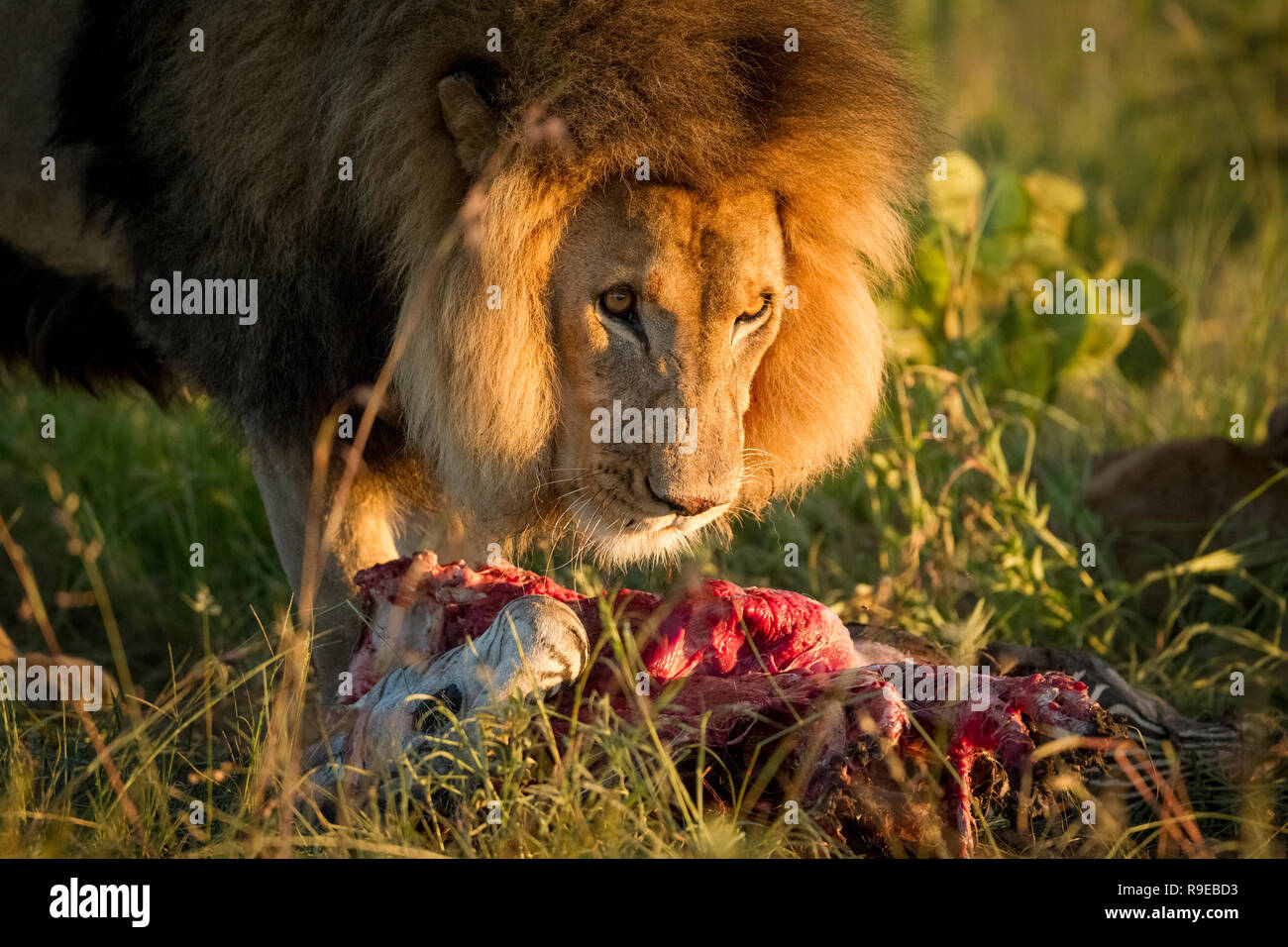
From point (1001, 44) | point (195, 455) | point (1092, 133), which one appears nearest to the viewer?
point (195, 455)

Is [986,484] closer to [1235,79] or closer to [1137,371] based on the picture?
[1137,371]

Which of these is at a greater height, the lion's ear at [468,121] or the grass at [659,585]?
the lion's ear at [468,121]

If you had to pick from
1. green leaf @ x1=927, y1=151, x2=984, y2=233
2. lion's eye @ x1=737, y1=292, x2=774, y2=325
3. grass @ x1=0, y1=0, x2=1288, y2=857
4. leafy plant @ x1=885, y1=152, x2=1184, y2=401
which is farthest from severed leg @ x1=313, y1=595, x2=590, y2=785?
green leaf @ x1=927, y1=151, x2=984, y2=233

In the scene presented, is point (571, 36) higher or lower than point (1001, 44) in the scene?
lower

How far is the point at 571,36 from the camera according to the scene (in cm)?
283

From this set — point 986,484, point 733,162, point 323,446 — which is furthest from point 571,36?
point 986,484

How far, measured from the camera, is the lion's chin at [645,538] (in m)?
2.99

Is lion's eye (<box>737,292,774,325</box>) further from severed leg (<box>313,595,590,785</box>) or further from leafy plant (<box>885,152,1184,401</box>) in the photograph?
leafy plant (<box>885,152,1184,401</box>)

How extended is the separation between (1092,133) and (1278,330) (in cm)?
494

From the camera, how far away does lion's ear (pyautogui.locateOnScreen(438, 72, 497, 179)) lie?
2.79 meters

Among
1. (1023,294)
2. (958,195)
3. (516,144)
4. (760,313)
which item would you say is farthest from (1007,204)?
(516,144)

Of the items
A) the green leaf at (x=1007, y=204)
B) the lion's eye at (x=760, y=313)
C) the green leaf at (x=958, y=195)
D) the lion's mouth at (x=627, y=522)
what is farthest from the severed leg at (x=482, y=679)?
the green leaf at (x=1007, y=204)

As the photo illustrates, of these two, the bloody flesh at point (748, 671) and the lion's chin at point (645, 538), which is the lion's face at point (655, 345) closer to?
the lion's chin at point (645, 538)

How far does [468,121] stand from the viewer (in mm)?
2830
